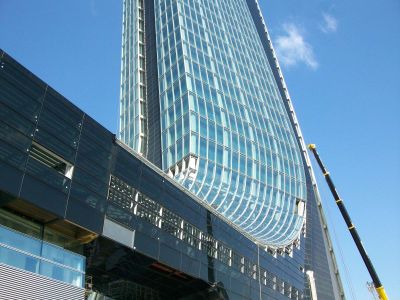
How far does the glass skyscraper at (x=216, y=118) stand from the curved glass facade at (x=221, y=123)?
195mm

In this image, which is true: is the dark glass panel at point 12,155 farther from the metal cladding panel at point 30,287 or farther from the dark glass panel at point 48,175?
the metal cladding panel at point 30,287

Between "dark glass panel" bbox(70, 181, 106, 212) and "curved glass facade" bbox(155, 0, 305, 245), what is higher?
"curved glass facade" bbox(155, 0, 305, 245)

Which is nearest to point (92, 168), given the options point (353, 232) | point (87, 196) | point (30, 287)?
point (87, 196)

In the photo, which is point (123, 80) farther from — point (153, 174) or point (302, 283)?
point (153, 174)

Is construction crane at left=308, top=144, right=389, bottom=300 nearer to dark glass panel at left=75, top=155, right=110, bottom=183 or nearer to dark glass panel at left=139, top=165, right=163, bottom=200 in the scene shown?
dark glass panel at left=139, top=165, right=163, bottom=200

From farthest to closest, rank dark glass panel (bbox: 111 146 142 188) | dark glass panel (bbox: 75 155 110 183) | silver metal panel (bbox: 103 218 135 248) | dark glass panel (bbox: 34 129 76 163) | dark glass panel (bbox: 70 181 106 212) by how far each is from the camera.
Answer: dark glass panel (bbox: 111 146 142 188) < silver metal panel (bbox: 103 218 135 248) < dark glass panel (bbox: 75 155 110 183) < dark glass panel (bbox: 70 181 106 212) < dark glass panel (bbox: 34 129 76 163)

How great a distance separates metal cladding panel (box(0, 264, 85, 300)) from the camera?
2319cm

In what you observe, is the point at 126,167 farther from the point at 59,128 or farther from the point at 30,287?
the point at 30,287

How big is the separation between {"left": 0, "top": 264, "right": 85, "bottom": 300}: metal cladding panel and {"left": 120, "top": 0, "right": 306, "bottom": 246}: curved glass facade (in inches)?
1228

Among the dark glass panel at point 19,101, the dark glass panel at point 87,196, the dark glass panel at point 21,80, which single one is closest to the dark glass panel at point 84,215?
the dark glass panel at point 87,196

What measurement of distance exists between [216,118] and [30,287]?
4973cm

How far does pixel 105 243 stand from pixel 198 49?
55182 mm

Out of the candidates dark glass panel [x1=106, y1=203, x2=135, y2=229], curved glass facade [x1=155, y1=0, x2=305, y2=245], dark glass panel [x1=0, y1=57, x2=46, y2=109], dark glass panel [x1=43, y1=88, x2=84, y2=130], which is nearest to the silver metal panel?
dark glass panel [x1=106, y1=203, x2=135, y2=229]

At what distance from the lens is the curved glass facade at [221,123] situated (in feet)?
214
